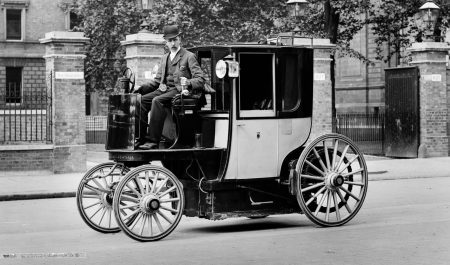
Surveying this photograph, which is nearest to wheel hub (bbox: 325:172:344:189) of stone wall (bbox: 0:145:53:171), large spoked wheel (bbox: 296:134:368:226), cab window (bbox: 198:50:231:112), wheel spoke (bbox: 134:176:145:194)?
large spoked wheel (bbox: 296:134:368:226)

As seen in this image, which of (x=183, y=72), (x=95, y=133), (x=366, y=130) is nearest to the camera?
(x=183, y=72)

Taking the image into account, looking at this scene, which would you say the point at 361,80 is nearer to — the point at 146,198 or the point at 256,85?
the point at 256,85

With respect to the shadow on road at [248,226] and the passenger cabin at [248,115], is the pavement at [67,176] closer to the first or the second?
A: the shadow on road at [248,226]

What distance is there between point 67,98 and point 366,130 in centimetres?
1205

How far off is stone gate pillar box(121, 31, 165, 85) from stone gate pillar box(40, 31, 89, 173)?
124 centimetres

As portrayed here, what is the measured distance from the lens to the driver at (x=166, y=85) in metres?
10.3

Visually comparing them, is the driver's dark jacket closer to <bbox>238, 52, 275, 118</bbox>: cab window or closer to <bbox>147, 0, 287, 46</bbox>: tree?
<bbox>238, 52, 275, 118</bbox>: cab window

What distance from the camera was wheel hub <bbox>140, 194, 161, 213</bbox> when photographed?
9852mm

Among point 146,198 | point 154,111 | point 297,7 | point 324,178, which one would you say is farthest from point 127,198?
point 297,7

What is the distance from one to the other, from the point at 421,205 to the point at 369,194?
250 centimetres

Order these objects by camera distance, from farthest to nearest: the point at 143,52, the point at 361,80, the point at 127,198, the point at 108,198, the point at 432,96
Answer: the point at 361,80 < the point at 432,96 < the point at 143,52 < the point at 108,198 < the point at 127,198

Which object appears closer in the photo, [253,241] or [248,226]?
[253,241]

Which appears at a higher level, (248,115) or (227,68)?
(227,68)

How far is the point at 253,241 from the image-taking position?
9.87 m
